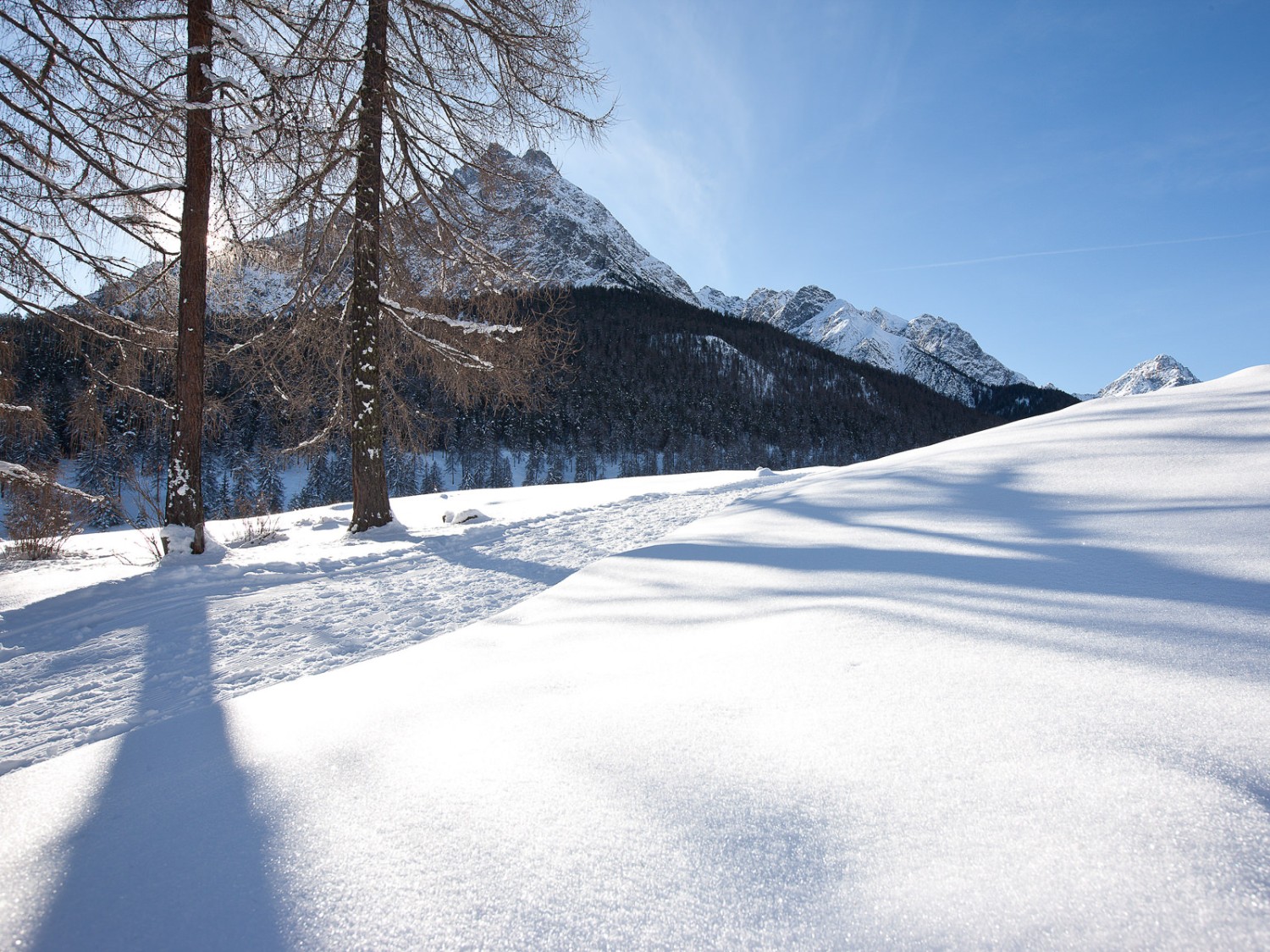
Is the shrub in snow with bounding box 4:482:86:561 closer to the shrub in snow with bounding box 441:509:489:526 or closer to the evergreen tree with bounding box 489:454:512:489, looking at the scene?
the shrub in snow with bounding box 441:509:489:526

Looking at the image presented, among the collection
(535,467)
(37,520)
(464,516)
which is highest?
(535,467)

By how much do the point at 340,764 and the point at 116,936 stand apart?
0.54m

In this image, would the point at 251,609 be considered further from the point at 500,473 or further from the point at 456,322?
the point at 500,473

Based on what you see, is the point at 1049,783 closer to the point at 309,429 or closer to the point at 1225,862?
the point at 1225,862

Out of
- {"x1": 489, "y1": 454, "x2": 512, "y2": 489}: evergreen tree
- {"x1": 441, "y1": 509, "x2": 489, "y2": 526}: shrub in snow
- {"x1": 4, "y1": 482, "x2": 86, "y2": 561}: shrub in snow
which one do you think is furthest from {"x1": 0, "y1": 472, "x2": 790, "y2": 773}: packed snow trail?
{"x1": 489, "y1": 454, "x2": 512, "y2": 489}: evergreen tree

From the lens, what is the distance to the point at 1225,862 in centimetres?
87

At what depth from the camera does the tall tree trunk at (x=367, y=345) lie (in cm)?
666

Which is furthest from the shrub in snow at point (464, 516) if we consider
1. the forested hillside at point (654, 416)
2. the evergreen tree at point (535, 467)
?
the evergreen tree at point (535, 467)

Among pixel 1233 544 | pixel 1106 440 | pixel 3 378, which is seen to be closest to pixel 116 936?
pixel 1233 544

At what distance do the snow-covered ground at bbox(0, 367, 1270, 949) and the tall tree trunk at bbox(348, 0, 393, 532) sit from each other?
3523 millimetres

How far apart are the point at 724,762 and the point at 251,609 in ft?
12.7

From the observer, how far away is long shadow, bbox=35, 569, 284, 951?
104cm

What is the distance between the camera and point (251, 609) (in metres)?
3.90

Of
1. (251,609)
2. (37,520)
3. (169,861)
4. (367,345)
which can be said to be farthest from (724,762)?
(37,520)
